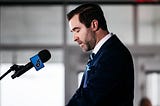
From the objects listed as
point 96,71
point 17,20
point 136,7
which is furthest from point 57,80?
point 96,71

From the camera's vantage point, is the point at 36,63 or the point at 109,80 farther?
the point at 36,63

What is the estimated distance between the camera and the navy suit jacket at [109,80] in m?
1.52

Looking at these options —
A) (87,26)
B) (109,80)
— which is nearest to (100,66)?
(109,80)

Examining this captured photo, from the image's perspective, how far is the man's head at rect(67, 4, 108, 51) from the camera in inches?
65.1

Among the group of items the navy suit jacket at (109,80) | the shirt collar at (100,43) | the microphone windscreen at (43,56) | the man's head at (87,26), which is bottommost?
the navy suit jacket at (109,80)

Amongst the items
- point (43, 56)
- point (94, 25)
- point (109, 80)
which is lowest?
point (109, 80)

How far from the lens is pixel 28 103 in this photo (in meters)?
5.11

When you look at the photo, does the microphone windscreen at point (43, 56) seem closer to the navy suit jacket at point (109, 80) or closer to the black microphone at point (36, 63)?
the black microphone at point (36, 63)

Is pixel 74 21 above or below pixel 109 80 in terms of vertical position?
above

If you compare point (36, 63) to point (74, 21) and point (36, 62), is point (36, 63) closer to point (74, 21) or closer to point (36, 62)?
point (36, 62)

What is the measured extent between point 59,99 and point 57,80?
0.74 feet

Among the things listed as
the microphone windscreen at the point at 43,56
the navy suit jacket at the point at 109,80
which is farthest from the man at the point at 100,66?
the microphone windscreen at the point at 43,56

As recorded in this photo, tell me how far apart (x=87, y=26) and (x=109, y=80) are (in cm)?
24

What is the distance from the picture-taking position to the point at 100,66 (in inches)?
61.4
